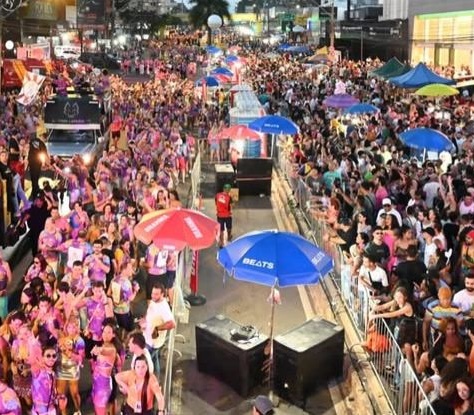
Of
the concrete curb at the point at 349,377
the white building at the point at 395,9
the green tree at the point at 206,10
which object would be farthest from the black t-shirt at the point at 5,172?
the green tree at the point at 206,10

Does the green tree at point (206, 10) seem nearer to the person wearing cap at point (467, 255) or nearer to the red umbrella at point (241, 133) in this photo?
the red umbrella at point (241, 133)

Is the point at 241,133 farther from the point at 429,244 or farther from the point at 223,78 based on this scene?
the point at 223,78

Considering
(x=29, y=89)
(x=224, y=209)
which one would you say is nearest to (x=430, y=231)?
(x=224, y=209)

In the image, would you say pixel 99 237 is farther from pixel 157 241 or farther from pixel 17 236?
pixel 17 236

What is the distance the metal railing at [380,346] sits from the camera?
7569 millimetres

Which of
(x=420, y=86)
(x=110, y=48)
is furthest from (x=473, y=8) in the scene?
(x=110, y=48)

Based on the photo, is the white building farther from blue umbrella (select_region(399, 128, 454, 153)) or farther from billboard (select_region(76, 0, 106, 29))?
blue umbrella (select_region(399, 128, 454, 153))

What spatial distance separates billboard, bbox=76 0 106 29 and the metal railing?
33.9 m

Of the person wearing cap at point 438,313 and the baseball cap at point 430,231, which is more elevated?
the baseball cap at point 430,231

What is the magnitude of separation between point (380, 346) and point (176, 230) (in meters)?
2.99

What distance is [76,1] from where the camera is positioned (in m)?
45.8

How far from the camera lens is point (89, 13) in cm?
4431

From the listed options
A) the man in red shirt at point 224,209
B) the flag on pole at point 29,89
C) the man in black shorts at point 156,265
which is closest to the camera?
the man in black shorts at point 156,265

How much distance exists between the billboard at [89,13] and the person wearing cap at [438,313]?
3857 cm
